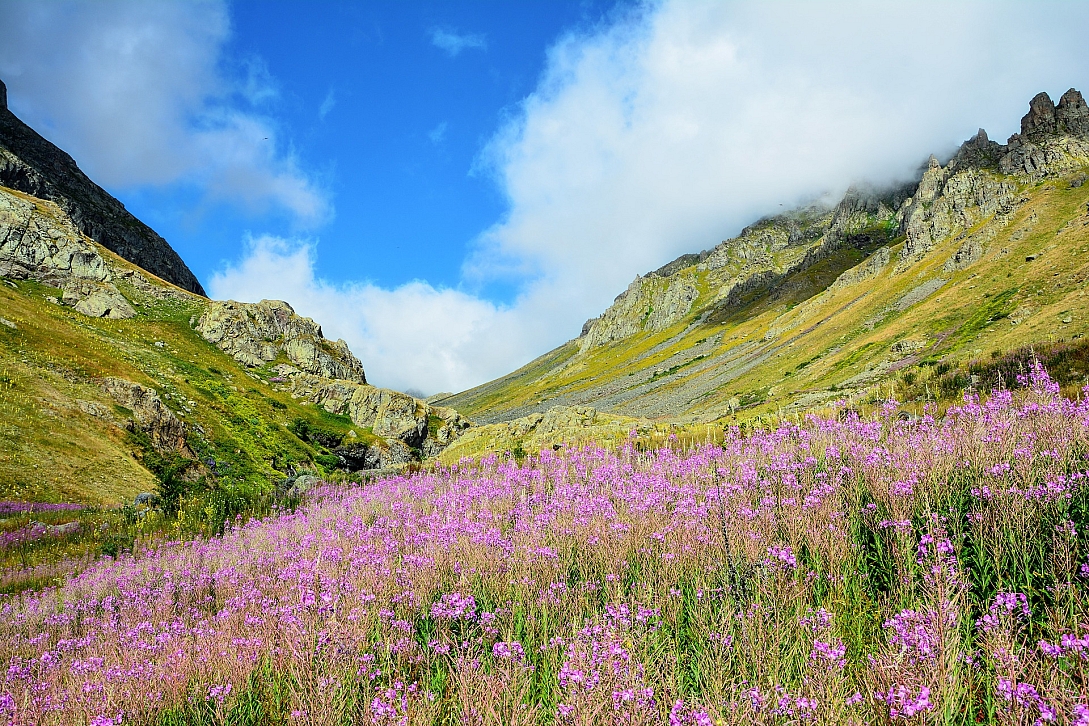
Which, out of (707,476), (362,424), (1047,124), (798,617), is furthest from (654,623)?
(1047,124)

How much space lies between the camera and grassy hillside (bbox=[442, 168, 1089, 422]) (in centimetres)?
3888

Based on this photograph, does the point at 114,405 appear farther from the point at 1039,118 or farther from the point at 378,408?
the point at 1039,118

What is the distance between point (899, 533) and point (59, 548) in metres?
14.4

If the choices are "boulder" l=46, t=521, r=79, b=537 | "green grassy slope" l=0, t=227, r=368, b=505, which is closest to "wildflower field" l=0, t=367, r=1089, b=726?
"boulder" l=46, t=521, r=79, b=537

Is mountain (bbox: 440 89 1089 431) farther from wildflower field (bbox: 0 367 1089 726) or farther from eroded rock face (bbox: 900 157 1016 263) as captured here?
wildflower field (bbox: 0 367 1089 726)

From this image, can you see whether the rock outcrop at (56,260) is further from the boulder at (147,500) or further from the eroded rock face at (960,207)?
the eroded rock face at (960,207)

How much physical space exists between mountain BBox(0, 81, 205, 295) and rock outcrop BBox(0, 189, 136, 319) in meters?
16.2

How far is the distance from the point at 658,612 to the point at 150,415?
23.0 m

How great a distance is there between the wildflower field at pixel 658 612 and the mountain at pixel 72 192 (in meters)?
60.6

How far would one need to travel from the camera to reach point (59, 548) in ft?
32.7

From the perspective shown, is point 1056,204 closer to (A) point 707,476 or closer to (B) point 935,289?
(B) point 935,289

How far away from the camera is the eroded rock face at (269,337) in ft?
111

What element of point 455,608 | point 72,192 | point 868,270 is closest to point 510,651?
point 455,608

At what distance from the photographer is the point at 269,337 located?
→ 3625 centimetres
